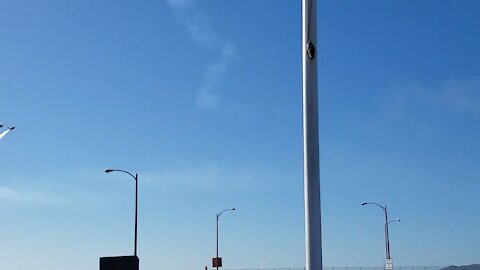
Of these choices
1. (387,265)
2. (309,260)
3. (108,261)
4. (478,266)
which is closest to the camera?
(309,260)

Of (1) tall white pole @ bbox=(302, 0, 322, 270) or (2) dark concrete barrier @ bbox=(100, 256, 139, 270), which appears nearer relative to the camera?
(1) tall white pole @ bbox=(302, 0, 322, 270)

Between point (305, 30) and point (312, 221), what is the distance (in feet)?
7.24

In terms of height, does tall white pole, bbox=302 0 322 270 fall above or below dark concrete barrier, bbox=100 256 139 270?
above

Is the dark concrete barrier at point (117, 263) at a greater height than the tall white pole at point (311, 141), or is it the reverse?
the tall white pole at point (311, 141)

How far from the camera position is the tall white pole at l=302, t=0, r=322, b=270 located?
6812 mm

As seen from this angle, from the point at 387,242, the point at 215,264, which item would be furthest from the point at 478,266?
the point at 215,264

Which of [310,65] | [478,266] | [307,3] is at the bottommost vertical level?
[478,266]

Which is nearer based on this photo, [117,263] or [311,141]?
[311,141]

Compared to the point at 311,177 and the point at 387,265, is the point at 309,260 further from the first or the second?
the point at 387,265

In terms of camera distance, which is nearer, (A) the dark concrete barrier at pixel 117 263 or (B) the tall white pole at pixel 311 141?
(B) the tall white pole at pixel 311 141

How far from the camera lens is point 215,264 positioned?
225 feet

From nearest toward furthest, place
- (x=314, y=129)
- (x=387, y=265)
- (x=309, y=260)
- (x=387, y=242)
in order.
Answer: (x=309, y=260), (x=314, y=129), (x=387, y=265), (x=387, y=242)

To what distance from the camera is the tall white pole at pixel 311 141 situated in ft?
22.4

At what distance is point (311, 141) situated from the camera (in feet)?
23.6
